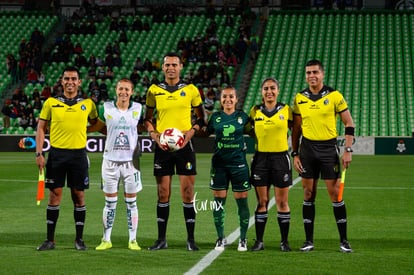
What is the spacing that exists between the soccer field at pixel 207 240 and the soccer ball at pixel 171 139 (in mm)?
1209

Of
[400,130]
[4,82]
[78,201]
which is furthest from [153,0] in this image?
[78,201]

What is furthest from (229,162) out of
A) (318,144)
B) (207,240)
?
(207,240)

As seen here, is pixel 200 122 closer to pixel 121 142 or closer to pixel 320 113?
pixel 121 142

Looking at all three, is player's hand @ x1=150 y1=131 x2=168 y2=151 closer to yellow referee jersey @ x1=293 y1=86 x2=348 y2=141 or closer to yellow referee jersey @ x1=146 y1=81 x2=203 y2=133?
yellow referee jersey @ x1=146 y1=81 x2=203 y2=133

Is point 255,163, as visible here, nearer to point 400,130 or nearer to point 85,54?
point 400,130

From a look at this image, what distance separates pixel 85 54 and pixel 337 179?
1328 inches

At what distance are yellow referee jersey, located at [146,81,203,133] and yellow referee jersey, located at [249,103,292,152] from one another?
32.4 inches

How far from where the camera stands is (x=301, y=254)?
948cm

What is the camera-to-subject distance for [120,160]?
9875 mm

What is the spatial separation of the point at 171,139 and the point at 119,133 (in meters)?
0.70

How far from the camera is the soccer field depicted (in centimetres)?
862

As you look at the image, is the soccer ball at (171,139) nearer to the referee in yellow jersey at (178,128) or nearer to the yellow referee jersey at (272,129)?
the referee in yellow jersey at (178,128)

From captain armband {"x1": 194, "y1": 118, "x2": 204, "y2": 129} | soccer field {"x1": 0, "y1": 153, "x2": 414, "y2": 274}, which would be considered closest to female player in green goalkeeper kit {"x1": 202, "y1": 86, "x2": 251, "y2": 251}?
captain armband {"x1": 194, "y1": 118, "x2": 204, "y2": 129}

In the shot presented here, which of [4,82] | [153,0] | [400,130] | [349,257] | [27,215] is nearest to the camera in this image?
[349,257]
